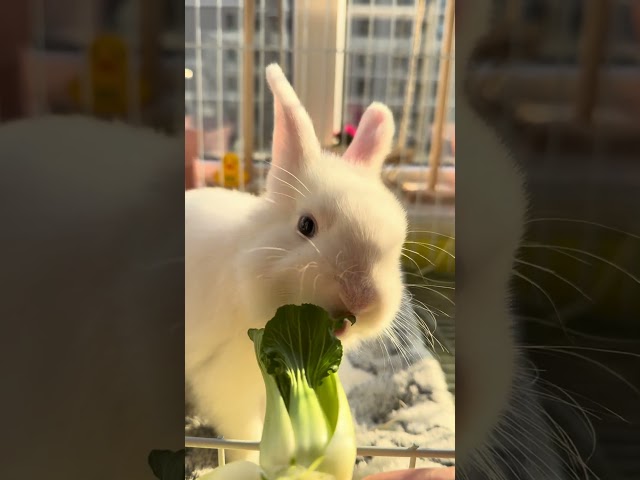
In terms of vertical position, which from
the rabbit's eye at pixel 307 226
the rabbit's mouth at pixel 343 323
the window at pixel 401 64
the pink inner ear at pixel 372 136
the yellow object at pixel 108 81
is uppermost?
the window at pixel 401 64

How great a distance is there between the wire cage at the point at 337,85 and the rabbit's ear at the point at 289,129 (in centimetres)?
1

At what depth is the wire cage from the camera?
62 cm

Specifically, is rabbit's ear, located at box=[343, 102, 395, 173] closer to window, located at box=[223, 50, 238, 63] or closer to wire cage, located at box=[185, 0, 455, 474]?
wire cage, located at box=[185, 0, 455, 474]

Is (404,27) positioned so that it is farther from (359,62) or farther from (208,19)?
(208,19)

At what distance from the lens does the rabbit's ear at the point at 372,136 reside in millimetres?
642

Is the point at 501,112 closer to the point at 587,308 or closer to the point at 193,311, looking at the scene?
the point at 587,308

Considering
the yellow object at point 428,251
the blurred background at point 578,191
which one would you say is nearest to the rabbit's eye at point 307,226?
the yellow object at point 428,251

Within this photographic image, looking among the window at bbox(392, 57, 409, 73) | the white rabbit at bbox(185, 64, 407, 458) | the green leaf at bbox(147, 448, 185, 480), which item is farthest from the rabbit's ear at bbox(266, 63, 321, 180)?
the green leaf at bbox(147, 448, 185, 480)

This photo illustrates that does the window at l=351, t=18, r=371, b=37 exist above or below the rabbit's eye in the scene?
above

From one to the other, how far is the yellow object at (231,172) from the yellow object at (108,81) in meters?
0.12

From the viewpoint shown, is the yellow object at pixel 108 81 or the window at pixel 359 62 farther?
the window at pixel 359 62

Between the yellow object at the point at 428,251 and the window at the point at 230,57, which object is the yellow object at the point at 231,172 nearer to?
the window at the point at 230,57

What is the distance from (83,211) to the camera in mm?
561

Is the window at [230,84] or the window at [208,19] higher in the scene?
the window at [208,19]
